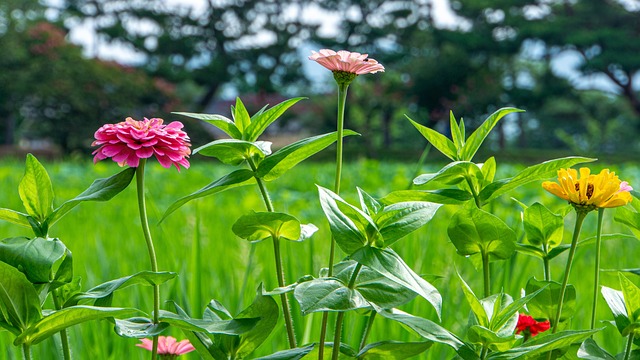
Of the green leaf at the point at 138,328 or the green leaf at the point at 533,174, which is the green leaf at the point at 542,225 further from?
the green leaf at the point at 138,328

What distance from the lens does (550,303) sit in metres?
0.56

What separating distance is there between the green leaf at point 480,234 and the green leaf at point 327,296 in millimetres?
106

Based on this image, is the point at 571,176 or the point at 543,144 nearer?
the point at 571,176

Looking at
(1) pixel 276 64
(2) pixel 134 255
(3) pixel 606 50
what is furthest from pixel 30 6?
(2) pixel 134 255

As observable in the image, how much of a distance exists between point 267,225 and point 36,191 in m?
0.16

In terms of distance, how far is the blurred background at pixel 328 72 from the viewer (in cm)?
1212

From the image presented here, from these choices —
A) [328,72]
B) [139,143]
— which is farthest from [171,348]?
[328,72]

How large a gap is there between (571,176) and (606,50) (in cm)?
1382

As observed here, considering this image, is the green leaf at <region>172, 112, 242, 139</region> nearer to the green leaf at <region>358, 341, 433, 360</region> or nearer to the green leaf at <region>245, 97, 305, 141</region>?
the green leaf at <region>245, 97, 305, 141</region>

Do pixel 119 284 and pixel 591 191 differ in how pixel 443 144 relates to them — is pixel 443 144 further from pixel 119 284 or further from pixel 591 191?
pixel 119 284

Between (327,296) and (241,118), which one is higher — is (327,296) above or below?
below

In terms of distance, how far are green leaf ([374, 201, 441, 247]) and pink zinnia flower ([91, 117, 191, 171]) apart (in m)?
0.14

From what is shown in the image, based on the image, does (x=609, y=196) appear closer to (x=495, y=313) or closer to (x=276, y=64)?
(x=495, y=313)

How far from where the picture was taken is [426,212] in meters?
0.41
